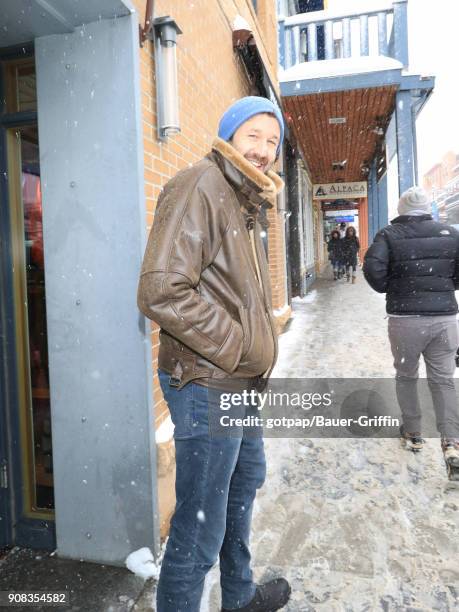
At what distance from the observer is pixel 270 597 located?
1.96 m

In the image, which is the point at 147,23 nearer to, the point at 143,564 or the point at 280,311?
the point at 143,564

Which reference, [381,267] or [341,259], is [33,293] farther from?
[341,259]

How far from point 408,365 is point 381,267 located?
750 millimetres

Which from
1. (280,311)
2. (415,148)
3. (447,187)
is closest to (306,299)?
(280,311)

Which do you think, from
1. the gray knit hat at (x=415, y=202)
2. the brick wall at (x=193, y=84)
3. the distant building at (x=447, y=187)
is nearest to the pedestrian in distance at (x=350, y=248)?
the brick wall at (x=193, y=84)

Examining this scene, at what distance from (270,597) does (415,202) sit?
103 inches

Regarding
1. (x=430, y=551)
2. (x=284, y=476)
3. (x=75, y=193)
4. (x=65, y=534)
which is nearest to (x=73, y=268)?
(x=75, y=193)

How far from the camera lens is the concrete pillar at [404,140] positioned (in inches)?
311

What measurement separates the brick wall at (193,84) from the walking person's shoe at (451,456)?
1.93 meters

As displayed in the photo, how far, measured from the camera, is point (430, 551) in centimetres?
233

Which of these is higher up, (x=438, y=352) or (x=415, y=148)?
(x=415, y=148)

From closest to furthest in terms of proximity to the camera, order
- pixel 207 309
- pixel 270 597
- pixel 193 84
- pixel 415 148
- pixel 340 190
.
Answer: pixel 207 309 < pixel 270 597 < pixel 193 84 < pixel 415 148 < pixel 340 190

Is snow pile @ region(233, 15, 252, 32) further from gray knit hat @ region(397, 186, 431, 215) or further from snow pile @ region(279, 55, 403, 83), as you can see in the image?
snow pile @ region(279, 55, 403, 83)

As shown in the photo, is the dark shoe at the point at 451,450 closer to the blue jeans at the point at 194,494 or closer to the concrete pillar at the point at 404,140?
the blue jeans at the point at 194,494
